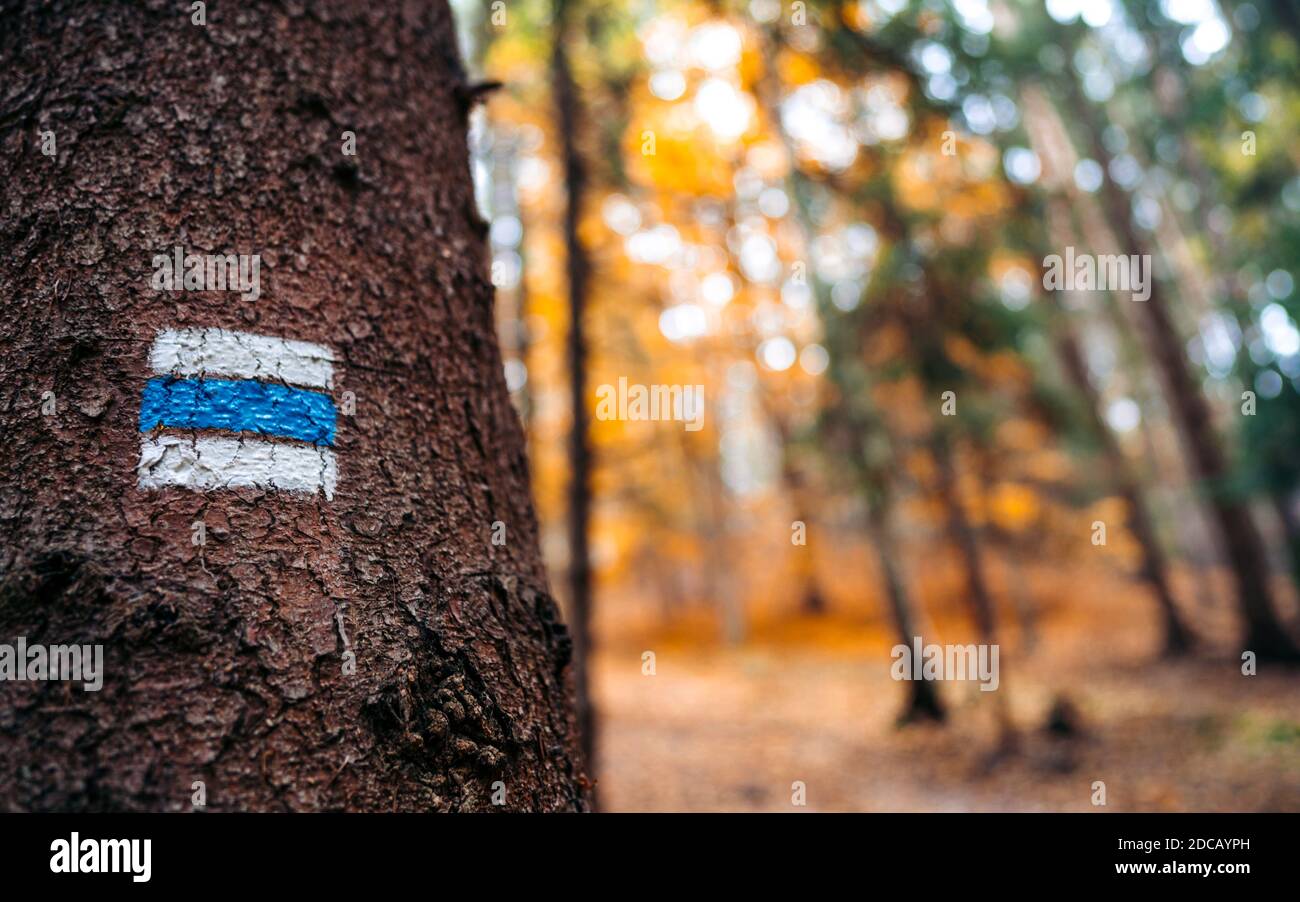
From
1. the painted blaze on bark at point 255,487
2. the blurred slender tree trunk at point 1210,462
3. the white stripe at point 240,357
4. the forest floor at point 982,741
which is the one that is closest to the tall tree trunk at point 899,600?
the forest floor at point 982,741

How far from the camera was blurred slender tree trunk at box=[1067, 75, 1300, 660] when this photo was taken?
9.94 metres

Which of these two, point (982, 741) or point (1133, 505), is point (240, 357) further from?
point (1133, 505)

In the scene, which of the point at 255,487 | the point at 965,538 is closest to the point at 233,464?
the point at 255,487

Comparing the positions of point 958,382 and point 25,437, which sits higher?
point 958,382

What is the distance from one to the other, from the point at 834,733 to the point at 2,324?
417 inches

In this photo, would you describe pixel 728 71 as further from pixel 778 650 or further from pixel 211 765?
Result: pixel 778 650

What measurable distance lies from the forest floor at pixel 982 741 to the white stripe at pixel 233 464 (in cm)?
632

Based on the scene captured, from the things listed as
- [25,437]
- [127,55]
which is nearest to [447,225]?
[127,55]

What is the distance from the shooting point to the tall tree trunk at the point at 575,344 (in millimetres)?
6523

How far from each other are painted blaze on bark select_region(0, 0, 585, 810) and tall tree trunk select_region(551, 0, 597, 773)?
16.4 ft

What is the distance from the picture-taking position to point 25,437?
119 cm

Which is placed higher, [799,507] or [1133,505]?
[799,507]

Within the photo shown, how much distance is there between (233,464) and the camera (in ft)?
4.05

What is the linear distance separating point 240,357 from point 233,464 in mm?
191
